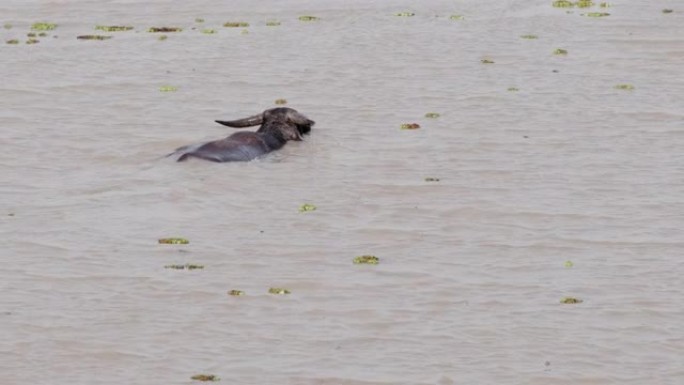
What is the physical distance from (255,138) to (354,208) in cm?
361

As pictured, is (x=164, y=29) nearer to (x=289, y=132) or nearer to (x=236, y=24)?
(x=236, y=24)

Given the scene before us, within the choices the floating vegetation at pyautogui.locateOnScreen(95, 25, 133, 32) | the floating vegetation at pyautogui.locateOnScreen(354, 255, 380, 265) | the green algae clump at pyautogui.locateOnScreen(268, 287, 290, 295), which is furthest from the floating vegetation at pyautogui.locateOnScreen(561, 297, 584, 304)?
the floating vegetation at pyautogui.locateOnScreen(95, 25, 133, 32)

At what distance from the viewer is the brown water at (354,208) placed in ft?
44.9

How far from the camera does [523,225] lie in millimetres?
17953

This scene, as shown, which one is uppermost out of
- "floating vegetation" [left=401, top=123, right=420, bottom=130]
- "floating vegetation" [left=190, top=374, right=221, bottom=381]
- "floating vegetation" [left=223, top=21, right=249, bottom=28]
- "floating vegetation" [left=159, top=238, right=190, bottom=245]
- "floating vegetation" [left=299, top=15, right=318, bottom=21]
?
"floating vegetation" [left=190, top=374, right=221, bottom=381]

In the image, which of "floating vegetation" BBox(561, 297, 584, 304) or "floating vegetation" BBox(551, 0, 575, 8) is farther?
"floating vegetation" BBox(551, 0, 575, 8)

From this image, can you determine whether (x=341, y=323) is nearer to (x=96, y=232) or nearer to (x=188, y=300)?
(x=188, y=300)

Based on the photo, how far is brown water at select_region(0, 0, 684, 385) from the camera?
1369 cm

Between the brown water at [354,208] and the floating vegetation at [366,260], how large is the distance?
22cm

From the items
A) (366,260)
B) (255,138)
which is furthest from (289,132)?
(366,260)

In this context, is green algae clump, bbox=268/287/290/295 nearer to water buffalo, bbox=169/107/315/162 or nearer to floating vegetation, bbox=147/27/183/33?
water buffalo, bbox=169/107/315/162

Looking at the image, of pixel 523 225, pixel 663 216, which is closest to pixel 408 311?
pixel 523 225

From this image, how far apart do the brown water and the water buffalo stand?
0.23 meters

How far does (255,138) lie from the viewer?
22.0 meters
